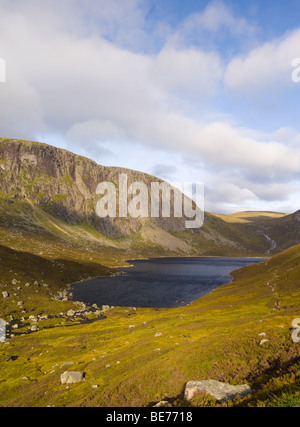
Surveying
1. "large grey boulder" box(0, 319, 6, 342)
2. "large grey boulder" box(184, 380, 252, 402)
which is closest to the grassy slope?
"large grey boulder" box(184, 380, 252, 402)

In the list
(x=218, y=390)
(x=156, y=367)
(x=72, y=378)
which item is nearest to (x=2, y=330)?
(x=72, y=378)

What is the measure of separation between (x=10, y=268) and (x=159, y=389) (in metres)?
86.8

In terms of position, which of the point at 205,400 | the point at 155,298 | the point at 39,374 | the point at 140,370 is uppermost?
the point at 205,400

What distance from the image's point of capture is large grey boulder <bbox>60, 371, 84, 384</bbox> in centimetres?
2577

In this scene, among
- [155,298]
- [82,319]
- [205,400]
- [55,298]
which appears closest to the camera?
[205,400]

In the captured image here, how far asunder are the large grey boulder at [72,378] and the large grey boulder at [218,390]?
1518 cm

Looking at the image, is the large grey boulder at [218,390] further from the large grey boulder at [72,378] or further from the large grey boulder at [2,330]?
the large grey boulder at [2,330]

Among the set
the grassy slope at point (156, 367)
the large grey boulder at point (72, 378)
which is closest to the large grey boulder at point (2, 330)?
the grassy slope at point (156, 367)

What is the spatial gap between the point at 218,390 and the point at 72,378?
18442mm

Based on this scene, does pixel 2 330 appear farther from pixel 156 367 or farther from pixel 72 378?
pixel 156 367

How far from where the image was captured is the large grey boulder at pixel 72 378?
25.8m

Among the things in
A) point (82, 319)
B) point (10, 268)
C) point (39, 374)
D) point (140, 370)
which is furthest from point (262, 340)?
point (10, 268)

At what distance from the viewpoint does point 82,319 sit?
67.2 meters

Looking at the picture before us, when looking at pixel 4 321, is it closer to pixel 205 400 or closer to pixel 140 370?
pixel 140 370
